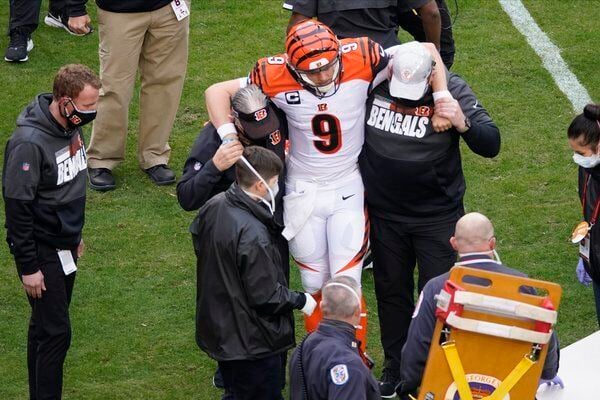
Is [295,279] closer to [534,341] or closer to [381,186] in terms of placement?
[381,186]

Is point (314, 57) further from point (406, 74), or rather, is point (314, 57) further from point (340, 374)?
point (340, 374)

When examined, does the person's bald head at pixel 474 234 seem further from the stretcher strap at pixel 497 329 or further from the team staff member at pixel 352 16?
the team staff member at pixel 352 16

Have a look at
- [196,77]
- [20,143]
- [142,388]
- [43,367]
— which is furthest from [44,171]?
[196,77]

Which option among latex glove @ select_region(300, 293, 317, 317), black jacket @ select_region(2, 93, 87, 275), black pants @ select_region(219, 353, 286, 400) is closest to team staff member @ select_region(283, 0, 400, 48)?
black jacket @ select_region(2, 93, 87, 275)

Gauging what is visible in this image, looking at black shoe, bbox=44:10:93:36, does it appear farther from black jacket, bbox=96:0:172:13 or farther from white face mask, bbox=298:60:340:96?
white face mask, bbox=298:60:340:96

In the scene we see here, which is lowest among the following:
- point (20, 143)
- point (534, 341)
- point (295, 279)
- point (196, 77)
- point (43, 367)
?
point (196, 77)

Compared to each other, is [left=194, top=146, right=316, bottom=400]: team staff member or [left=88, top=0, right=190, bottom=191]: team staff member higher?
[left=194, top=146, right=316, bottom=400]: team staff member

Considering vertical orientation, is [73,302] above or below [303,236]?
below

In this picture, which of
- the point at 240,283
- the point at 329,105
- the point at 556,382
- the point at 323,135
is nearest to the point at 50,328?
the point at 240,283

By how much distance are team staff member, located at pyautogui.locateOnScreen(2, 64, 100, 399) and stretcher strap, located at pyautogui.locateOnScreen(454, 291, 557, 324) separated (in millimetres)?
2155

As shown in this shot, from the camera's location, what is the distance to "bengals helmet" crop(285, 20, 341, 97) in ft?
17.9

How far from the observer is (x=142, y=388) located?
6.27 meters

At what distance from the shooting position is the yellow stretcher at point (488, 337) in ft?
14.7

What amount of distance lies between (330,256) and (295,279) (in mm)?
1384
